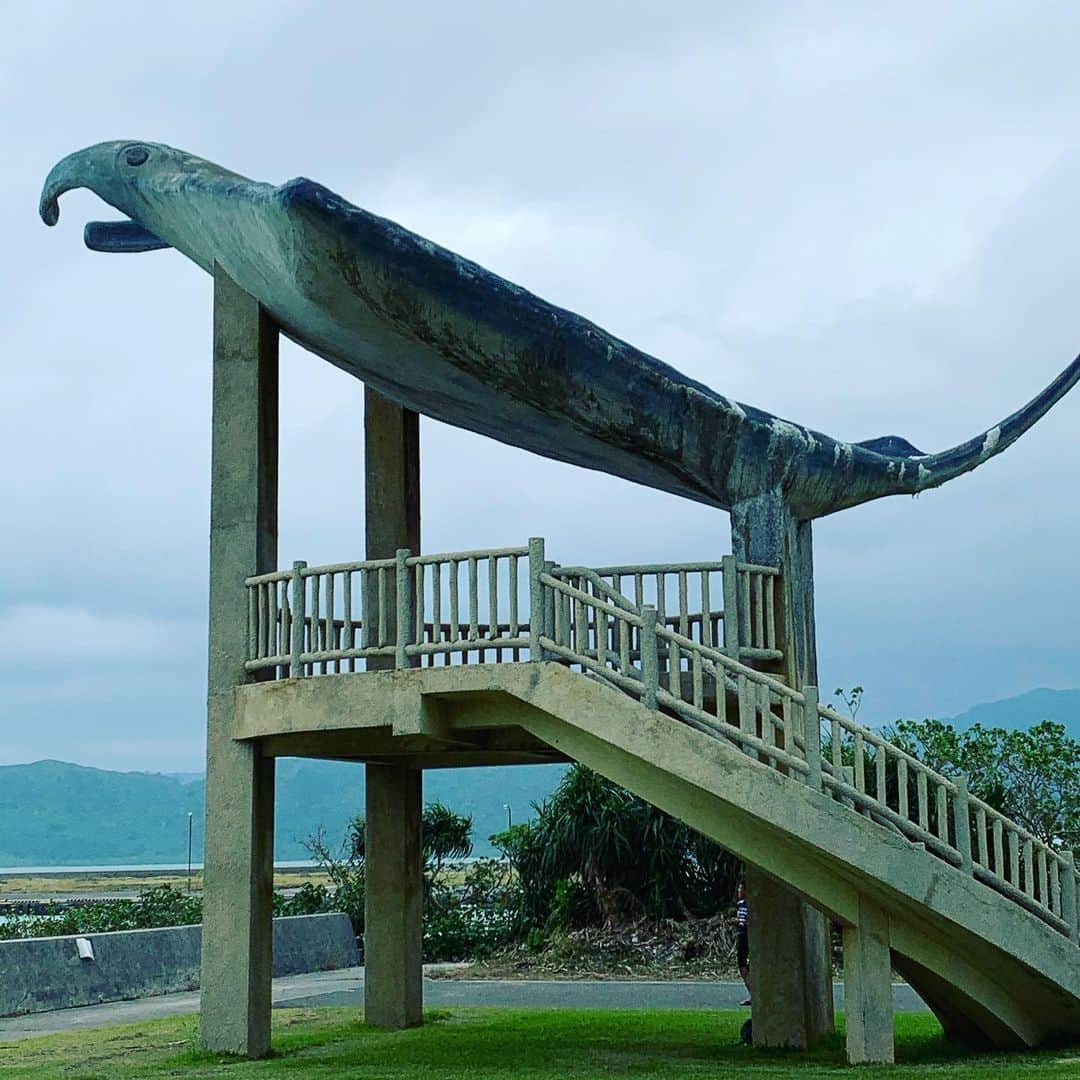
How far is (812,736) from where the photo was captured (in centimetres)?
1276

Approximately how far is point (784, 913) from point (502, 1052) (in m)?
2.98

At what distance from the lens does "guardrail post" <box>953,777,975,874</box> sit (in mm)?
12773

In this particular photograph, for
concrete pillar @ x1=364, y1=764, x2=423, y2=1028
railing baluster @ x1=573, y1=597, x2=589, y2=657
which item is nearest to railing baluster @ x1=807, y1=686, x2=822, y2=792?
railing baluster @ x1=573, y1=597, x2=589, y2=657

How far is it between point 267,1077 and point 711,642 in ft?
16.6

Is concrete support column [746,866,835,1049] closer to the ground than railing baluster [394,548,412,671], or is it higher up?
closer to the ground

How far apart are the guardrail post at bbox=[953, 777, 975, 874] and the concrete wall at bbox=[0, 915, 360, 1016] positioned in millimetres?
11746

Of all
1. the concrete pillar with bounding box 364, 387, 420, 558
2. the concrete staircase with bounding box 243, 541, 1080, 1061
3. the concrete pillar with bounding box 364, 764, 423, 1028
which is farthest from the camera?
the concrete pillar with bounding box 364, 387, 420, 558

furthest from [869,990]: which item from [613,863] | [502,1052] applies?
[613,863]

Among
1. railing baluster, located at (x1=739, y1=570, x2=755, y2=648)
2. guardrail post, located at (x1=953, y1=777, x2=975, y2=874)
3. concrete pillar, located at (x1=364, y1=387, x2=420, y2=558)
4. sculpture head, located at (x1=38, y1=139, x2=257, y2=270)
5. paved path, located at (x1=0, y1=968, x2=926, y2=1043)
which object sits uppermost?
sculpture head, located at (x1=38, y1=139, x2=257, y2=270)

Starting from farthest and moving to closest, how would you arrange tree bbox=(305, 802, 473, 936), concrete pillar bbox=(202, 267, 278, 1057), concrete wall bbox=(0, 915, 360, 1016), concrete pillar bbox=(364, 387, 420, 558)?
1. tree bbox=(305, 802, 473, 936)
2. concrete wall bbox=(0, 915, 360, 1016)
3. concrete pillar bbox=(364, 387, 420, 558)
4. concrete pillar bbox=(202, 267, 278, 1057)

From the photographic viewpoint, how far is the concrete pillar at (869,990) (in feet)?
42.7

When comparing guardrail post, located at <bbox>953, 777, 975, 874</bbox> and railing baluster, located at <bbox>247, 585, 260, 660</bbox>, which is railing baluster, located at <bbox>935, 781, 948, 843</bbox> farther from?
railing baluster, located at <bbox>247, 585, 260, 660</bbox>

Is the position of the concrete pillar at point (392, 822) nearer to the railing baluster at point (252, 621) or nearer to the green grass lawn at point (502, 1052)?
the green grass lawn at point (502, 1052)

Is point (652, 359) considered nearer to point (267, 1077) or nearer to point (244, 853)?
point (244, 853)
